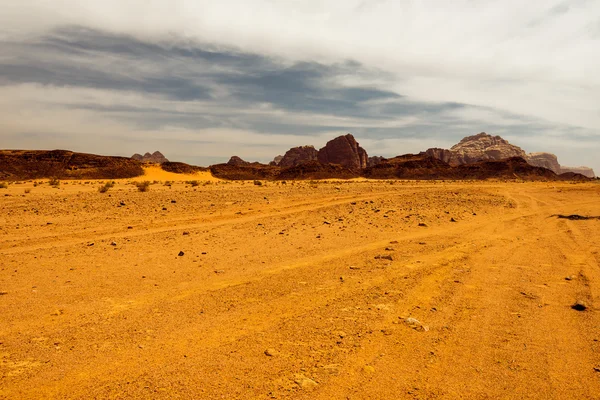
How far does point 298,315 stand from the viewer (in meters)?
4.85

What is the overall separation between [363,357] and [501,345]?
1.62m

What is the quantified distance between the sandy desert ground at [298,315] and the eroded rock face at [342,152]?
122m

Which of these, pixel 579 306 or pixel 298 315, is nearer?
pixel 298 315

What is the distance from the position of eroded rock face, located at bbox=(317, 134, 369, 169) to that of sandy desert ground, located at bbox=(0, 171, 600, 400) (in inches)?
4816

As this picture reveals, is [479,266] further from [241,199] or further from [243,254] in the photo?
[241,199]

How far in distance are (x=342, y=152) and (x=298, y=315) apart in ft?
429

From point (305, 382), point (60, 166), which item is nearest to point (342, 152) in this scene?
point (60, 166)

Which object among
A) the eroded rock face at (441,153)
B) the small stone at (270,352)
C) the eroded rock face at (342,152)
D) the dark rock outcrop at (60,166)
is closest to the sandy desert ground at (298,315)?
the small stone at (270,352)

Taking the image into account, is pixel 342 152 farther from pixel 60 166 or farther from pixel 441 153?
pixel 60 166

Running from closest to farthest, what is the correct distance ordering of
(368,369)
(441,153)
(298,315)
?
(368,369), (298,315), (441,153)

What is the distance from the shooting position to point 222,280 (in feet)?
21.1

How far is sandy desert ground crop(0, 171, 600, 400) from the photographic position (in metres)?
3.38

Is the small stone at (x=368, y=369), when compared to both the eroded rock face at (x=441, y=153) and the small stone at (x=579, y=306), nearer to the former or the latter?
the small stone at (x=579, y=306)

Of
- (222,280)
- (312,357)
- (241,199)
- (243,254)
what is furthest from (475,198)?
(312,357)
